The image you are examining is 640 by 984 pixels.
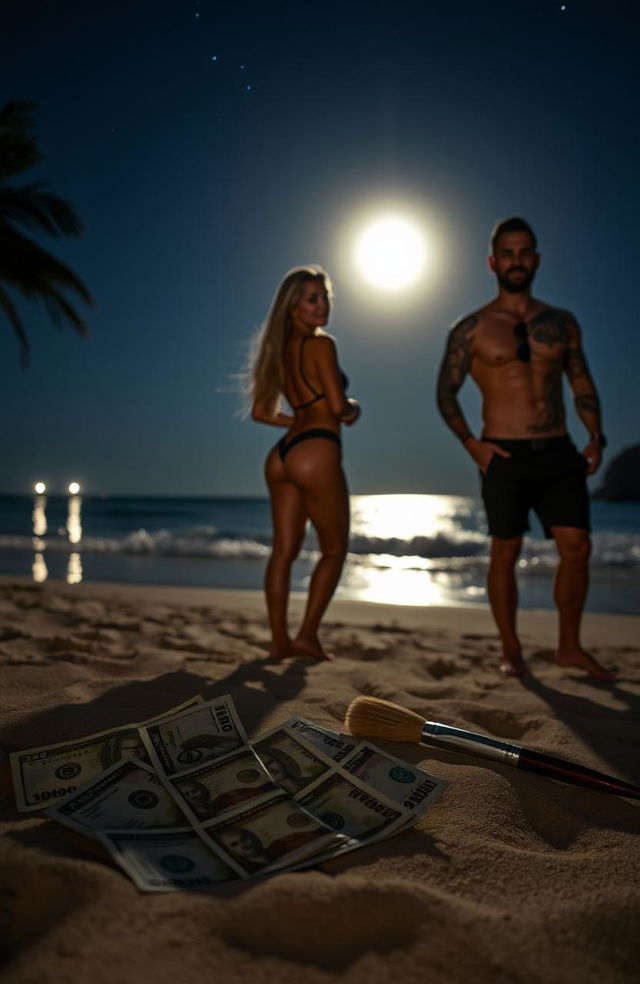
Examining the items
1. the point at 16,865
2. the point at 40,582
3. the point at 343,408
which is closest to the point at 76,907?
the point at 16,865

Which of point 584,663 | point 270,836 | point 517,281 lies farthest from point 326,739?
point 517,281

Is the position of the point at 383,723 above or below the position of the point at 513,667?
above

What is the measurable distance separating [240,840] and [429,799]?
0.45 m

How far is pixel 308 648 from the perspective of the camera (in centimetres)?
335

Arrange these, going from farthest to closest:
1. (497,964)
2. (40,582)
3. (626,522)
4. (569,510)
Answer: (626,522) < (40,582) < (569,510) < (497,964)

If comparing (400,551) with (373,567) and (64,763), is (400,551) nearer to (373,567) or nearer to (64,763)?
(373,567)

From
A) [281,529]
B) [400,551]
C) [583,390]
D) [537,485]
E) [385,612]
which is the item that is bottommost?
[400,551]

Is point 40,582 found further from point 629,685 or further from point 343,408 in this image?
point 629,685

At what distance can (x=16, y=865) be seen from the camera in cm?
108

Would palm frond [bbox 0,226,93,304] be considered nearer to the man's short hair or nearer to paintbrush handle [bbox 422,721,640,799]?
the man's short hair

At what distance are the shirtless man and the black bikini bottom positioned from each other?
2.27 ft

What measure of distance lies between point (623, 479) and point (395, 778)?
4268 centimetres

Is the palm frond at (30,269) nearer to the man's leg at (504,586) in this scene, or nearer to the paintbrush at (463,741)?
the man's leg at (504,586)

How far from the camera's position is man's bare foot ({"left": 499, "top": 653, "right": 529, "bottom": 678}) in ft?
10.3
